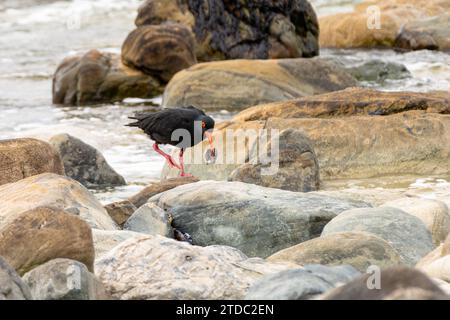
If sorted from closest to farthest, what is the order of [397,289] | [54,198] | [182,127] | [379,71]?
[397,289] < [54,198] < [182,127] < [379,71]

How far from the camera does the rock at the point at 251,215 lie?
6438mm

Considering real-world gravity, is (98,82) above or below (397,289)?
below

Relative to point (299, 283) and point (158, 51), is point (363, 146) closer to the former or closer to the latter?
point (299, 283)

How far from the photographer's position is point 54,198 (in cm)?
616

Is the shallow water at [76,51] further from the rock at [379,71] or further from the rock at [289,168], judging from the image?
the rock at [289,168]

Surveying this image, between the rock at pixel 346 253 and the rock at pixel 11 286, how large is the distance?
149 centimetres

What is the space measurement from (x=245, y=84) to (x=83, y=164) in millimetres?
4944

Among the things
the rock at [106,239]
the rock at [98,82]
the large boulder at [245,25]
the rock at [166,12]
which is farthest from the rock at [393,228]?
the rock at [166,12]

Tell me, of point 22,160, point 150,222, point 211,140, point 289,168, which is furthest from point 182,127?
point 150,222

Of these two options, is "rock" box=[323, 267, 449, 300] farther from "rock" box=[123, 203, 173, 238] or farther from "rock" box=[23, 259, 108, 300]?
"rock" box=[123, 203, 173, 238]

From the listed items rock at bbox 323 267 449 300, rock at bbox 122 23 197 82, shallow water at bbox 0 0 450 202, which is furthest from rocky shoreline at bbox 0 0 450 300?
rock at bbox 122 23 197 82

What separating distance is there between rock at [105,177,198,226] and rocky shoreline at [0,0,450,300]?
1 centimetres

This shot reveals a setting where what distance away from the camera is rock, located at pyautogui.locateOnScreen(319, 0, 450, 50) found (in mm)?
19734
